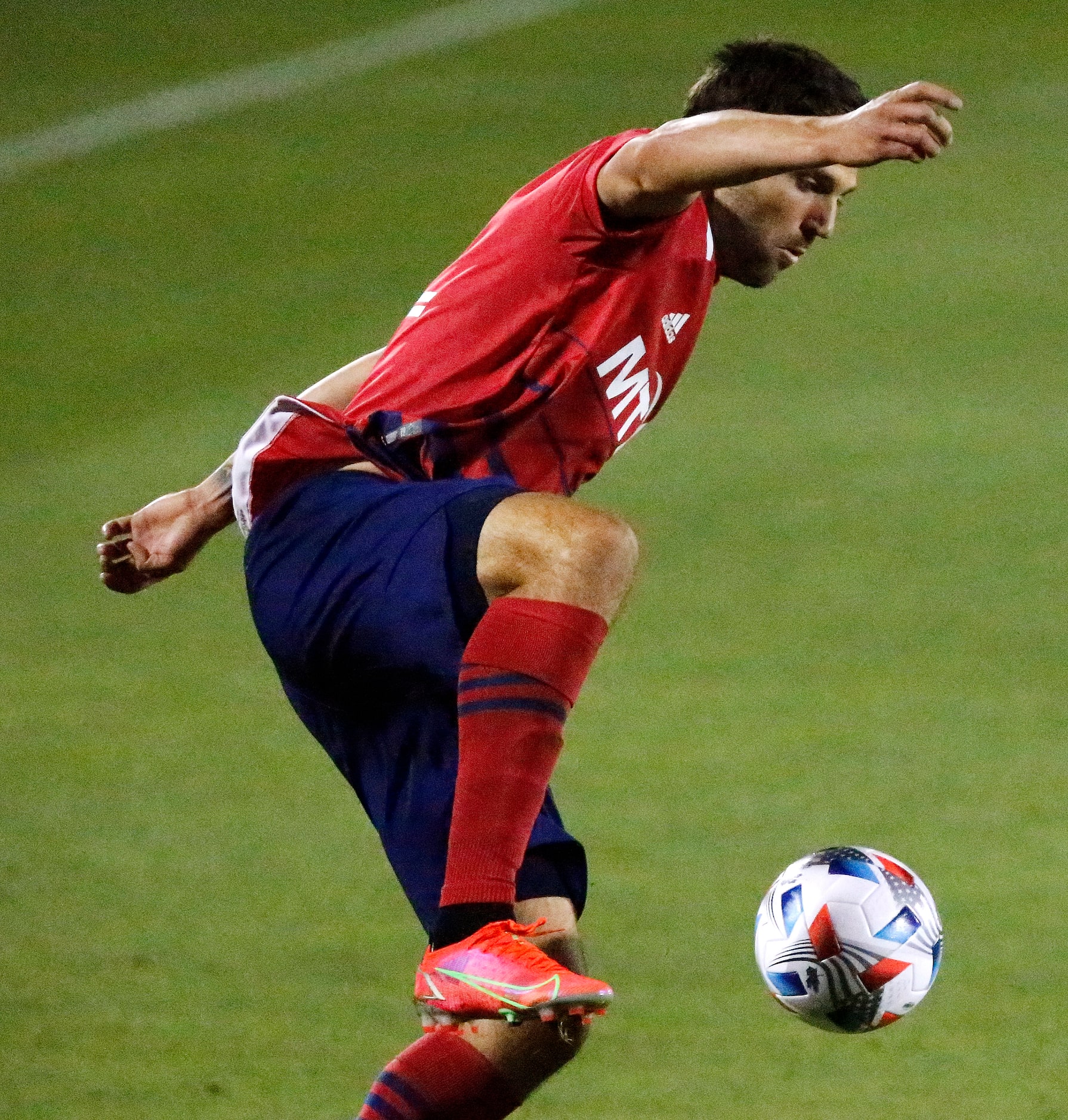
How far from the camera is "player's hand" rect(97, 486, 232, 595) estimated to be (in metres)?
4.25

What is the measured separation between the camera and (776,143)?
3.41 m

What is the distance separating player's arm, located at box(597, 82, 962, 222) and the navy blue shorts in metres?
0.55

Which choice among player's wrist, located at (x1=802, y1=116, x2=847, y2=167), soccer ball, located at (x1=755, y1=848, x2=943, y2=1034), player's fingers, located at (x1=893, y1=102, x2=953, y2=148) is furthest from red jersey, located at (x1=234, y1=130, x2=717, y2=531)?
soccer ball, located at (x1=755, y1=848, x2=943, y2=1034)

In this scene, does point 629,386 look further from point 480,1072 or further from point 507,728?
point 480,1072

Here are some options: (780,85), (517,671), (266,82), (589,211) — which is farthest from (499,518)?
(266,82)

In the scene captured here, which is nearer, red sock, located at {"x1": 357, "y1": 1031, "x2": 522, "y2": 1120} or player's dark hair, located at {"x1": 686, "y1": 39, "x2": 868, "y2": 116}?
red sock, located at {"x1": 357, "y1": 1031, "x2": 522, "y2": 1120}

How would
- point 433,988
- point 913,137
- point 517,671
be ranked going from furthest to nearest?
point 517,671 < point 433,988 < point 913,137

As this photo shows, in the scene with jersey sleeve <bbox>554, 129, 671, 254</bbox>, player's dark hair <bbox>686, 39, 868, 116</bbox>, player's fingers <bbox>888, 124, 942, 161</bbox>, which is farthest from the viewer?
player's dark hair <bbox>686, 39, 868, 116</bbox>

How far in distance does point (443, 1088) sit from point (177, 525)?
1.11 m

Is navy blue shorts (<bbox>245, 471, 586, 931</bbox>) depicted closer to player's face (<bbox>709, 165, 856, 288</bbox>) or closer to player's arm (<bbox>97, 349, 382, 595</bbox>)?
player's arm (<bbox>97, 349, 382, 595</bbox>)

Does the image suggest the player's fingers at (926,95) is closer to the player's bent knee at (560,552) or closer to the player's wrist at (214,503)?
the player's bent knee at (560,552)

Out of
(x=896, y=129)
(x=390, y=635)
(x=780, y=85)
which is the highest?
(x=780, y=85)

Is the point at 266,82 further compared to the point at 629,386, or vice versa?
the point at 266,82

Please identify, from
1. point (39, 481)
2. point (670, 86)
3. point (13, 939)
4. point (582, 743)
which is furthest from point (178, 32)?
point (13, 939)
